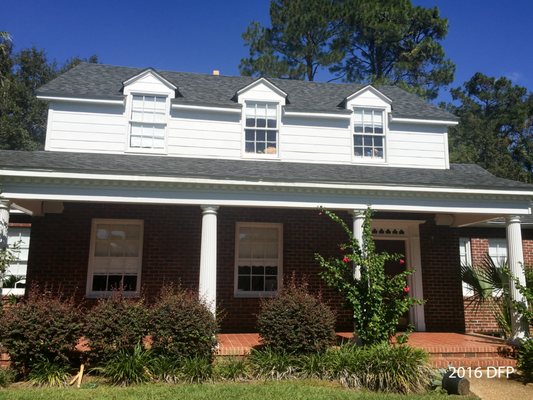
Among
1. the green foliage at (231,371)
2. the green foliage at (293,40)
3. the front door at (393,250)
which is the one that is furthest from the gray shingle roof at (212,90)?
the green foliage at (293,40)

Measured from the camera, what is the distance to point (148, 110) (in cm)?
1241

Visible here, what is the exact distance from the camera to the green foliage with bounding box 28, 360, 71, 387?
7.55 metres

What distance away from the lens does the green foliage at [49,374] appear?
7.55 metres

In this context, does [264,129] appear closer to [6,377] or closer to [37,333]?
[37,333]

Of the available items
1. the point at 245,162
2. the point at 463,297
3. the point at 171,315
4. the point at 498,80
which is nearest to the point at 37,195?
the point at 171,315

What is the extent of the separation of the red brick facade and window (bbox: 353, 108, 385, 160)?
1.81 metres

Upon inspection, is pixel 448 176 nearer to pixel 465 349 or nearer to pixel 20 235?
pixel 465 349

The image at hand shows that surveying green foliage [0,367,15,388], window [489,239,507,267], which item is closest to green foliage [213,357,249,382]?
green foliage [0,367,15,388]

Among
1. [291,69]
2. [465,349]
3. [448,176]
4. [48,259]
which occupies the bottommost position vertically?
[465,349]

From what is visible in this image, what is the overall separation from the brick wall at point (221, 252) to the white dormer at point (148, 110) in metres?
1.64

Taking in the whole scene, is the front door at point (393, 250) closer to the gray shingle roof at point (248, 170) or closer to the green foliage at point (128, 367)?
the gray shingle roof at point (248, 170)

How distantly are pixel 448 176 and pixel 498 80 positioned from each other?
37.5 metres

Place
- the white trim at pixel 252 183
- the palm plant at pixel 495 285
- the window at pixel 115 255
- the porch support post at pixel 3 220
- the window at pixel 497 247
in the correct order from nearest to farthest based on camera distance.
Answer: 1. the porch support post at pixel 3 220
2. the white trim at pixel 252 183
3. the palm plant at pixel 495 285
4. the window at pixel 115 255
5. the window at pixel 497 247

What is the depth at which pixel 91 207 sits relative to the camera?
39.1 feet
